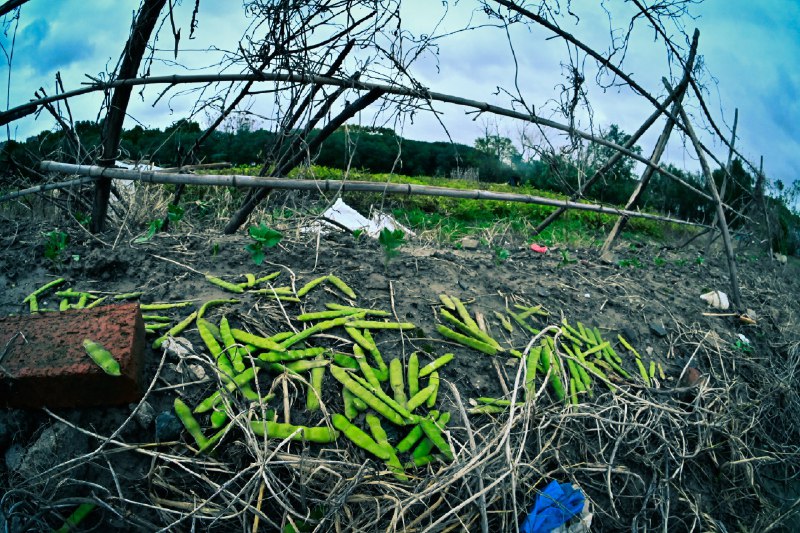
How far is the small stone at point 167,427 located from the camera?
1629 millimetres

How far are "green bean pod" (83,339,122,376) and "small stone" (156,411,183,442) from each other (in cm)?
21

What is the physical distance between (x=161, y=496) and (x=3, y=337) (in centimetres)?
83

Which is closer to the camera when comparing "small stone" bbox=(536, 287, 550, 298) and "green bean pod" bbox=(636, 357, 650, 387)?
"green bean pod" bbox=(636, 357, 650, 387)

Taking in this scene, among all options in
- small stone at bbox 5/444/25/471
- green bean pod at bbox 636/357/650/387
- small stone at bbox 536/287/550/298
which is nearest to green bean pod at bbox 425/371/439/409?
small stone at bbox 536/287/550/298

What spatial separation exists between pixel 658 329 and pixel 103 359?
296 centimetres

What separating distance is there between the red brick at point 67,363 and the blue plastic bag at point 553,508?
1446 mm

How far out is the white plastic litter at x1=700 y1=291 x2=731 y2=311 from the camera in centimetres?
373

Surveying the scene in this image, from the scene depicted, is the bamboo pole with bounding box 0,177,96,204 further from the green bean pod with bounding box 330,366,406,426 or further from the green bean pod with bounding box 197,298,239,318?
the green bean pod with bounding box 330,366,406,426

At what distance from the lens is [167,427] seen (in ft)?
5.38

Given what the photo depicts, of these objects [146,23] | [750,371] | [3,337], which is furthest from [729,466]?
[146,23]

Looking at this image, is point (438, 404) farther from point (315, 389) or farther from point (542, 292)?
point (542, 292)

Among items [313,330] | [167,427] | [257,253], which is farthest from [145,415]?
[257,253]

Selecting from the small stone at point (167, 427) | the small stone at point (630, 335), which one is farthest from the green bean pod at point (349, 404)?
the small stone at point (630, 335)

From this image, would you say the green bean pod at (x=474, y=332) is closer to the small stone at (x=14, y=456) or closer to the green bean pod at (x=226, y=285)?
the green bean pod at (x=226, y=285)
